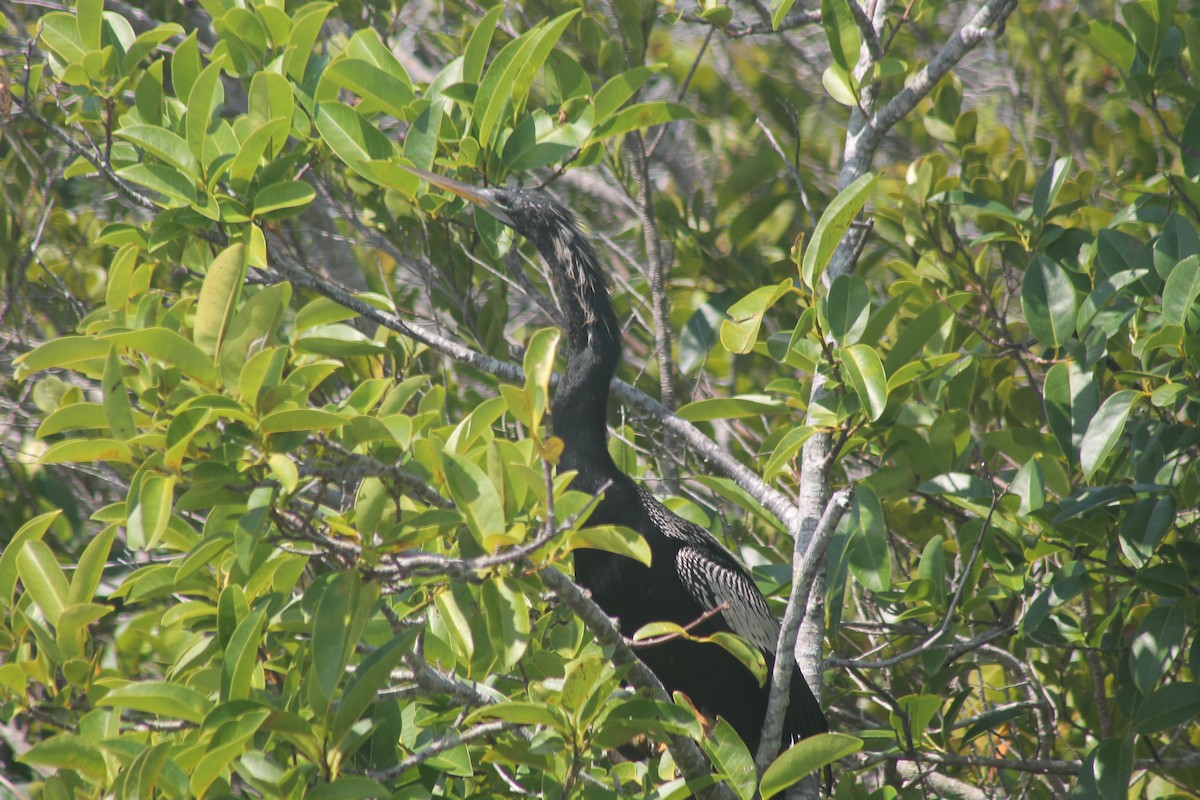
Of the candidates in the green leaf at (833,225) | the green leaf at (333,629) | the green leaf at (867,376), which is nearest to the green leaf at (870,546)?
the green leaf at (867,376)

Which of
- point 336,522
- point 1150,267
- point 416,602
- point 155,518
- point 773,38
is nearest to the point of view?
point 155,518

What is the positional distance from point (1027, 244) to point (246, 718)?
96.0 inches

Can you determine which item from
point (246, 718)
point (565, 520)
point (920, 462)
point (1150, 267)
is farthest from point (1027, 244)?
point (246, 718)

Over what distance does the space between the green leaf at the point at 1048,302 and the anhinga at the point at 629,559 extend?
41.4 inches

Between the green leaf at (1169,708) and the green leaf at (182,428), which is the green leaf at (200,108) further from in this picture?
the green leaf at (1169,708)

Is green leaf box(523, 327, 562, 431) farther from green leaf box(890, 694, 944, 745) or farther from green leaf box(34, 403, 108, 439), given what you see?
green leaf box(890, 694, 944, 745)

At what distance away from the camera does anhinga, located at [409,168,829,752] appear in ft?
9.68

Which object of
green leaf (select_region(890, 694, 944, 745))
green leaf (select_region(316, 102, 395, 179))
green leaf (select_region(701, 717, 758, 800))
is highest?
green leaf (select_region(316, 102, 395, 179))

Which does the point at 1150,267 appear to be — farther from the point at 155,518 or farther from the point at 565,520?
the point at 155,518

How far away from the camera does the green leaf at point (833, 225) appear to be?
6.78ft

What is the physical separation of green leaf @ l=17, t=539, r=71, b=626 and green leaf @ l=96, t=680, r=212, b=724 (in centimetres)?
32

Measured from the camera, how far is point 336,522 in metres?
1.74

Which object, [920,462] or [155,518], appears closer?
[155,518]

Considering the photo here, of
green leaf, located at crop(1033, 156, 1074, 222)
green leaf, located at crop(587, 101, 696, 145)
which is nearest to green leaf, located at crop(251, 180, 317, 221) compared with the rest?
green leaf, located at crop(587, 101, 696, 145)
